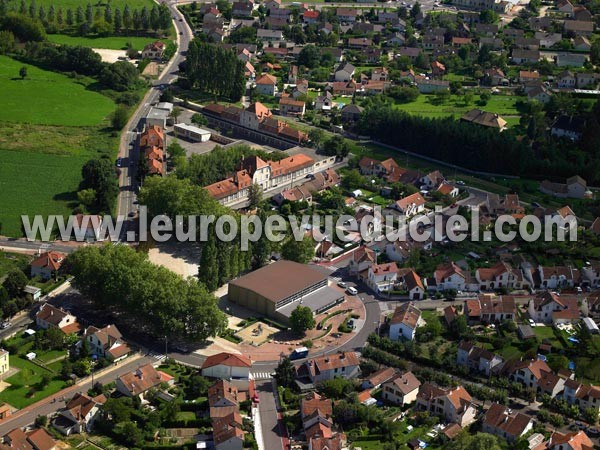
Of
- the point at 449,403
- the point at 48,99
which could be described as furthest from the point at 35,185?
the point at 449,403

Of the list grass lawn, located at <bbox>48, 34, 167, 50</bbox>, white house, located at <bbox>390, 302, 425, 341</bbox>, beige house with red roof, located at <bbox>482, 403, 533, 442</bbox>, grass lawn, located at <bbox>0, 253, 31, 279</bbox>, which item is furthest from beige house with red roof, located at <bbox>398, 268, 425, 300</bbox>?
grass lawn, located at <bbox>48, 34, 167, 50</bbox>

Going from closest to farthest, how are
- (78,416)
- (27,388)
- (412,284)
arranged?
(78,416) < (27,388) < (412,284)

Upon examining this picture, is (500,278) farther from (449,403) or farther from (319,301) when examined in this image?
(449,403)

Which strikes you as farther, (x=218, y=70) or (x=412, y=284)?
(x=218, y=70)

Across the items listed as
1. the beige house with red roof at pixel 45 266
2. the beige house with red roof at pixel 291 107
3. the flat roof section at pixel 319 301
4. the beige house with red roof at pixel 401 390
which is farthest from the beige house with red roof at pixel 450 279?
the beige house with red roof at pixel 291 107

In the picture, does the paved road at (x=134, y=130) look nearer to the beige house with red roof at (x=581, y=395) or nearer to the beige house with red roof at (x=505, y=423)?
the beige house with red roof at (x=505, y=423)

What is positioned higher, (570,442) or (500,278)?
(500,278)

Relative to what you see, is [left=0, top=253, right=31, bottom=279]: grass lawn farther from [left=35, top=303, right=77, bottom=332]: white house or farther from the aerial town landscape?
[left=35, top=303, right=77, bottom=332]: white house
